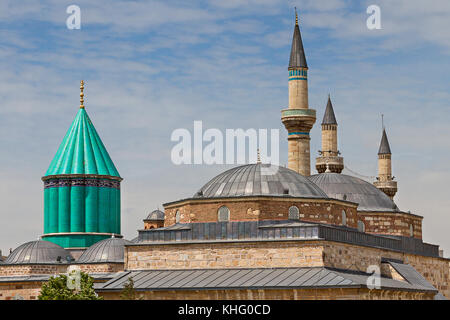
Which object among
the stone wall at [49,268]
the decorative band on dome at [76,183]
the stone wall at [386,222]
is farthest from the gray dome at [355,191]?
the decorative band on dome at [76,183]

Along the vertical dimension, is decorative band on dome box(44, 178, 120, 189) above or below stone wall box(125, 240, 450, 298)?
above

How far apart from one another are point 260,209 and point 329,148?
21979 millimetres

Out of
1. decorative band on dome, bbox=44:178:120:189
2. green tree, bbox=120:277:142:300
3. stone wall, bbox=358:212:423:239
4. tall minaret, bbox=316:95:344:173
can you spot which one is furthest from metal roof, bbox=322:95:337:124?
green tree, bbox=120:277:142:300

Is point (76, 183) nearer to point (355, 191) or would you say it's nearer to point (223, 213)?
point (355, 191)

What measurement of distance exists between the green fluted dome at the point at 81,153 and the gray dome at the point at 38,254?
279 inches

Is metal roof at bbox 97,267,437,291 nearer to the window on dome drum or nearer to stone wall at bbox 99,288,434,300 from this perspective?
stone wall at bbox 99,288,434,300

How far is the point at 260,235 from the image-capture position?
46.0 metres

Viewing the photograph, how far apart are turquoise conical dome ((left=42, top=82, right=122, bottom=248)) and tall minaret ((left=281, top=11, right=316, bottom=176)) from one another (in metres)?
13.8

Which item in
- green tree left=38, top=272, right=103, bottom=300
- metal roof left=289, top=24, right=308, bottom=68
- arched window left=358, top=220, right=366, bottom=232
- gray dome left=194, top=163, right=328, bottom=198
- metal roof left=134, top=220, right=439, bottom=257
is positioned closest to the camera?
green tree left=38, top=272, right=103, bottom=300

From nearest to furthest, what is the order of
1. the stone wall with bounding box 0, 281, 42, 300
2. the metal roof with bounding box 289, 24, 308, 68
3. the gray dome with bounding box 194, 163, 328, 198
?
the gray dome with bounding box 194, 163, 328, 198 < the stone wall with bounding box 0, 281, 42, 300 < the metal roof with bounding box 289, 24, 308, 68

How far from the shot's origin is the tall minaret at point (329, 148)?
6775 centimetres

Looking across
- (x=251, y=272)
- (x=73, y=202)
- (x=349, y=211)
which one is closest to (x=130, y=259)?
(x=251, y=272)

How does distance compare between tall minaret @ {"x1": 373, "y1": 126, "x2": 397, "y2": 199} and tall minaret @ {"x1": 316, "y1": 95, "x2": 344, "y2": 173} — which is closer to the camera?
tall minaret @ {"x1": 316, "y1": 95, "x2": 344, "y2": 173}

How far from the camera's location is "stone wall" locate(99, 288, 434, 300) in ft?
135
